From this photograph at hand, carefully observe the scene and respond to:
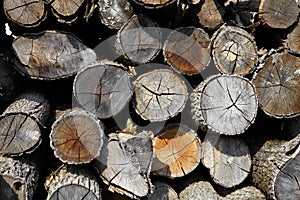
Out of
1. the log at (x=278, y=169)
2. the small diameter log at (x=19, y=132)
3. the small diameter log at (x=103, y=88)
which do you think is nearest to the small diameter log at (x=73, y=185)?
the small diameter log at (x=19, y=132)

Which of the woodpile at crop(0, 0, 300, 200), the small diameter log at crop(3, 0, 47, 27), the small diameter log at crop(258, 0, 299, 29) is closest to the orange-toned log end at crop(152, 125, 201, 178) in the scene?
the woodpile at crop(0, 0, 300, 200)

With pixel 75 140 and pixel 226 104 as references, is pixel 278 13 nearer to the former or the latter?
pixel 226 104

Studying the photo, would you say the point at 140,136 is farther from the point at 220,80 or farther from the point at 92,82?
the point at 220,80

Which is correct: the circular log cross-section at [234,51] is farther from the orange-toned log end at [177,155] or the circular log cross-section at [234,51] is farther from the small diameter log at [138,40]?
the orange-toned log end at [177,155]

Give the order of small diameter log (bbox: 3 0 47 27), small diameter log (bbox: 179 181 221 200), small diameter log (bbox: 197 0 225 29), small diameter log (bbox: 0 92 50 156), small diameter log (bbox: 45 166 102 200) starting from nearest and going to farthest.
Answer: small diameter log (bbox: 45 166 102 200), small diameter log (bbox: 0 92 50 156), small diameter log (bbox: 3 0 47 27), small diameter log (bbox: 179 181 221 200), small diameter log (bbox: 197 0 225 29)

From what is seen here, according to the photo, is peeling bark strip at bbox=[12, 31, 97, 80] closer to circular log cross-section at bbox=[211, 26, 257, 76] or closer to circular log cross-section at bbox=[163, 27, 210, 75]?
circular log cross-section at bbox=[163, 27, 210, 75]

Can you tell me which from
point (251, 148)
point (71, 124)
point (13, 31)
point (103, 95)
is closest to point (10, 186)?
point (71, 124)
